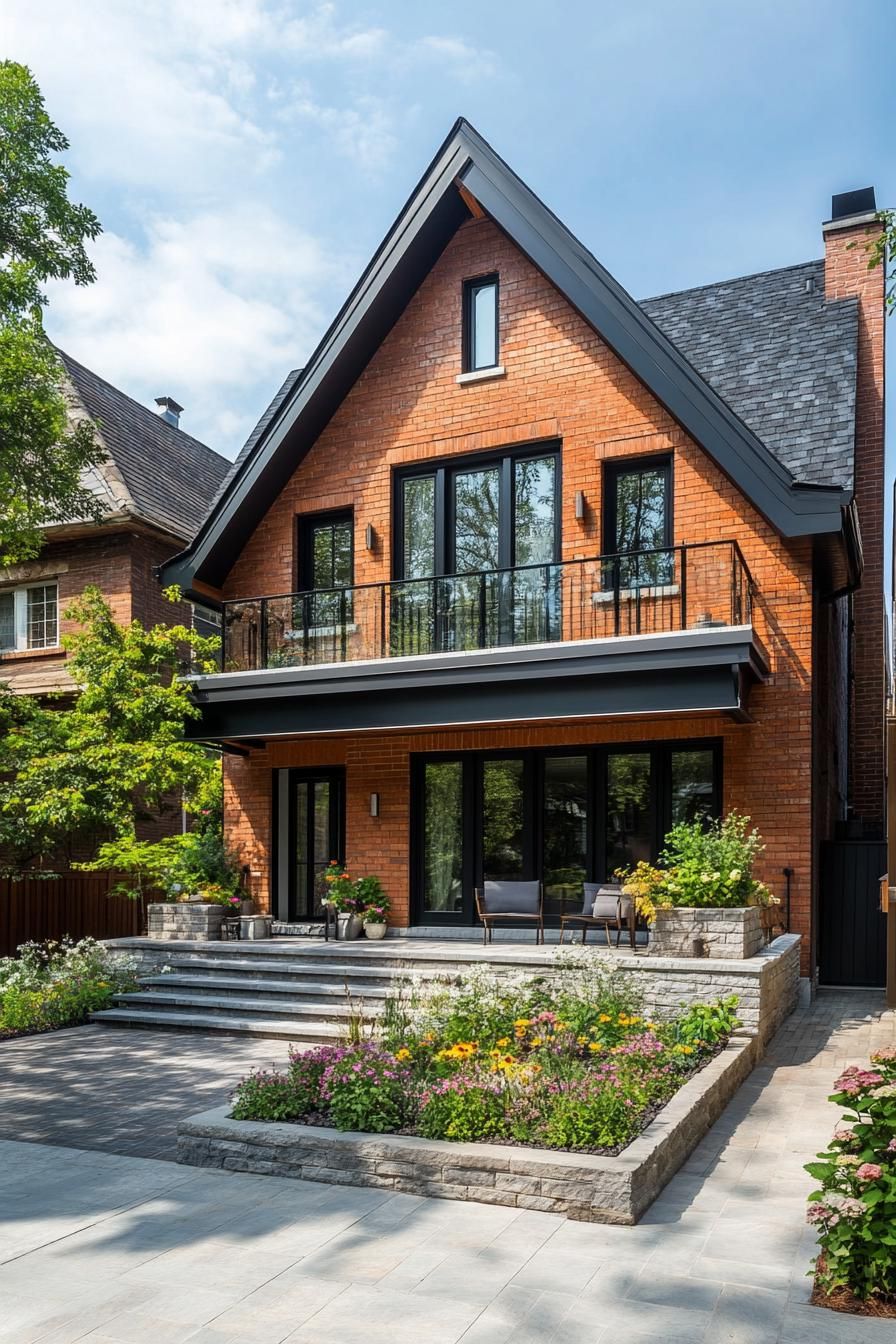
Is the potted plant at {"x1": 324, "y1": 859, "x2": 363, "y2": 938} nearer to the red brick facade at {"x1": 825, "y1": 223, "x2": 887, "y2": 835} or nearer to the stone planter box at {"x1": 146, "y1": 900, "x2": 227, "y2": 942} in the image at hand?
the stone planter box at {"x1": 146, "y1": 900, "x2": 227, "y2": 942}

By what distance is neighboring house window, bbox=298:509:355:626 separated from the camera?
593 inches

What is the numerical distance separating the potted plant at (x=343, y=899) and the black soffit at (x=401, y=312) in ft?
15.0

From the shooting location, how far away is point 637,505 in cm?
1340

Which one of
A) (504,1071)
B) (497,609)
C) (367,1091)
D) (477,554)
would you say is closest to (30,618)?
(477,554)

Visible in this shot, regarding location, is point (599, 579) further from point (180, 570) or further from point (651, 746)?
point (180, 570)

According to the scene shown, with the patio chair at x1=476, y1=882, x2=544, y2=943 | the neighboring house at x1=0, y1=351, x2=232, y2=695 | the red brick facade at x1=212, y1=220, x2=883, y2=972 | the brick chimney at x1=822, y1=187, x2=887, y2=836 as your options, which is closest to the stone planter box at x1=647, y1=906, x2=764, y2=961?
the red brick facade at x1=212, y1=220, x2=883, y2=972

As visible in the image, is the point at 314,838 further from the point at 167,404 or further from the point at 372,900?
the point at 167,404

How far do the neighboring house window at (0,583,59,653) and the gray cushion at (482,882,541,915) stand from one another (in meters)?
10.5

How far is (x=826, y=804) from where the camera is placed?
553 inches

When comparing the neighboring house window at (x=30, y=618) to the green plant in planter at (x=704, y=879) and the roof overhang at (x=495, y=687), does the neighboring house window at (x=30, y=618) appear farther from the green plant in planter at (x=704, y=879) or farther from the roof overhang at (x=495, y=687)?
the green plant in planter at (x=704, y=879)

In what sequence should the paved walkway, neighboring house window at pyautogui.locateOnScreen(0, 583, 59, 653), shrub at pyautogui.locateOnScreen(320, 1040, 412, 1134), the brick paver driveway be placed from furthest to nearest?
neighboring house window at pyautogui.locateOnScreen(0, 583, 59, 653)
the brick paver driveway
shrub at pyautogui.locateOnScreen(320, 1040, 412, 1134)
the paved walkway

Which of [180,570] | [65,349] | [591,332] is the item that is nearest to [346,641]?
[180,570]

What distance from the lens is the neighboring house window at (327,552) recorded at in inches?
593

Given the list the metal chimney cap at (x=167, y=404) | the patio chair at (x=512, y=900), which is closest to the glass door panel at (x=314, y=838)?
the patio chair at (x=512, y=900)
